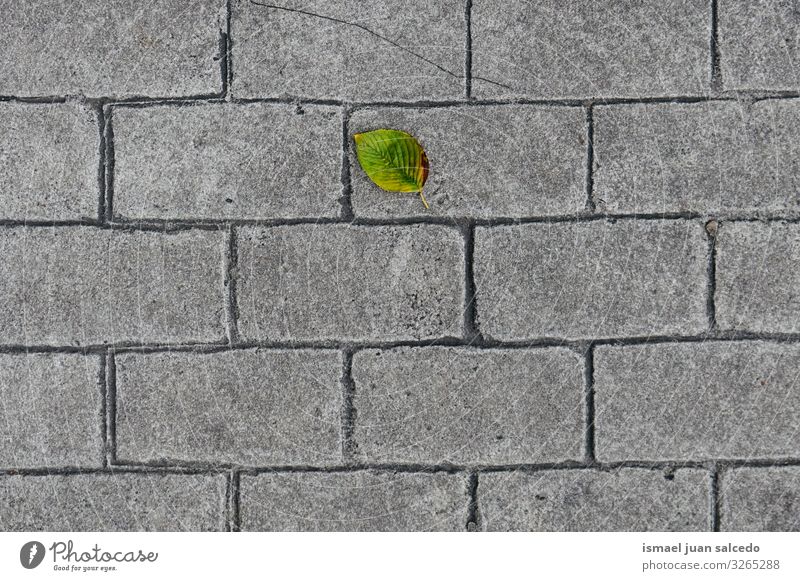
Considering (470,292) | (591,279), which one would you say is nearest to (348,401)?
(470,292)

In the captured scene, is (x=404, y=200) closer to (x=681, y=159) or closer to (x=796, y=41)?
(x=681, y=159)

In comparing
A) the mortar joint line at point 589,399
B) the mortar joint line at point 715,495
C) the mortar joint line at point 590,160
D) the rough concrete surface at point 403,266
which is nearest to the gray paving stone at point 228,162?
the rough concrete surface at point 403,266

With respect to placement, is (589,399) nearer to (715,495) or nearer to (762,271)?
(715,495)

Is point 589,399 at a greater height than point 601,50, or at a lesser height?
lesser

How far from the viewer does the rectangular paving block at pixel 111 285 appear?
84.2 inches

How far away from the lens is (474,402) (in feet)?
6.97

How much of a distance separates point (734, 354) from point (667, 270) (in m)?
0.35

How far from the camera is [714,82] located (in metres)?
2.10

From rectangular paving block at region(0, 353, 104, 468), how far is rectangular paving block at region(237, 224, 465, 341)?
0.61 meters

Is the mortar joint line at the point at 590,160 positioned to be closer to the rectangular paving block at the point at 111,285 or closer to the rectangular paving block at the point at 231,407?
the rectangular paving block at the point at 231,407

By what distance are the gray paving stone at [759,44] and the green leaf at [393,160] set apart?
3.43 feet

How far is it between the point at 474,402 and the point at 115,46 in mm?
1693
